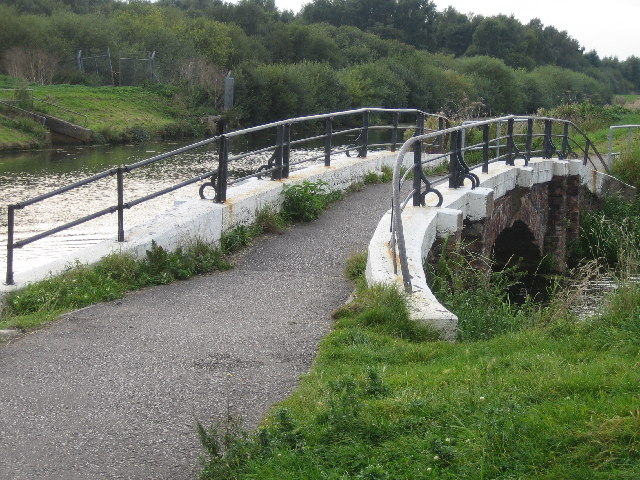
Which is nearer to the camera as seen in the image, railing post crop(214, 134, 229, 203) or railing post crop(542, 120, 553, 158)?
railing post crop(214, 134, 229, 203)

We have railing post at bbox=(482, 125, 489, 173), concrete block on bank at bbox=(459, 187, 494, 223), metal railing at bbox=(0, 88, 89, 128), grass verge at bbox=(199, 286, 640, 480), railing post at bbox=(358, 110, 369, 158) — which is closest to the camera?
grass verge at bbox=(199, 286, 640, 480)

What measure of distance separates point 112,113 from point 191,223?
3826 cm

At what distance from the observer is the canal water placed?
54.6ft

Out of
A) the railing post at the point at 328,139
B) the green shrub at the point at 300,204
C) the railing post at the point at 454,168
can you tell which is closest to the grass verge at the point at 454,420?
A: the green shrub at the point at 300,204

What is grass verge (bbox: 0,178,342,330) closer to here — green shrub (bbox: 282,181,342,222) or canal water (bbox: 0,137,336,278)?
green shrub (bbox: 282,181,342,222)

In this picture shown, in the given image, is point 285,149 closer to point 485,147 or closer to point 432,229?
point 485,147

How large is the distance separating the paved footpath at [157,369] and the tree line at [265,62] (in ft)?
75.0

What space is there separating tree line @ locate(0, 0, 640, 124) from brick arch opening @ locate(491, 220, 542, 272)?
44.0 ft

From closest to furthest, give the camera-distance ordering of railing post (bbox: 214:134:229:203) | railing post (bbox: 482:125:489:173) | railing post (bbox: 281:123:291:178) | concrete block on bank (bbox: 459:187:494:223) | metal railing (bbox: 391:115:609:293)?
metal railing (bbox: 391:115:609:293) < railing post (bbox: 214:134:229:203) < concrete block on bank (bbox: 459:187:494:223) < railing post (bbox: 281:123:291:178) < railing post (bbox: 482:125:489:173)

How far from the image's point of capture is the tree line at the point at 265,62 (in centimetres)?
5659

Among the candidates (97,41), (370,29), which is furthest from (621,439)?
(370,29)

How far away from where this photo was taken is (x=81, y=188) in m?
26.5

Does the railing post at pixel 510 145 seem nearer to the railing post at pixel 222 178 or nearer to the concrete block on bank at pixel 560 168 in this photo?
the concrete block on bank at pixel 560 168

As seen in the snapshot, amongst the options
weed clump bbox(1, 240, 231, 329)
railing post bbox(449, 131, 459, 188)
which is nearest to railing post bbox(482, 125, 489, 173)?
railing post bbox(449, 131, 459, 188)
